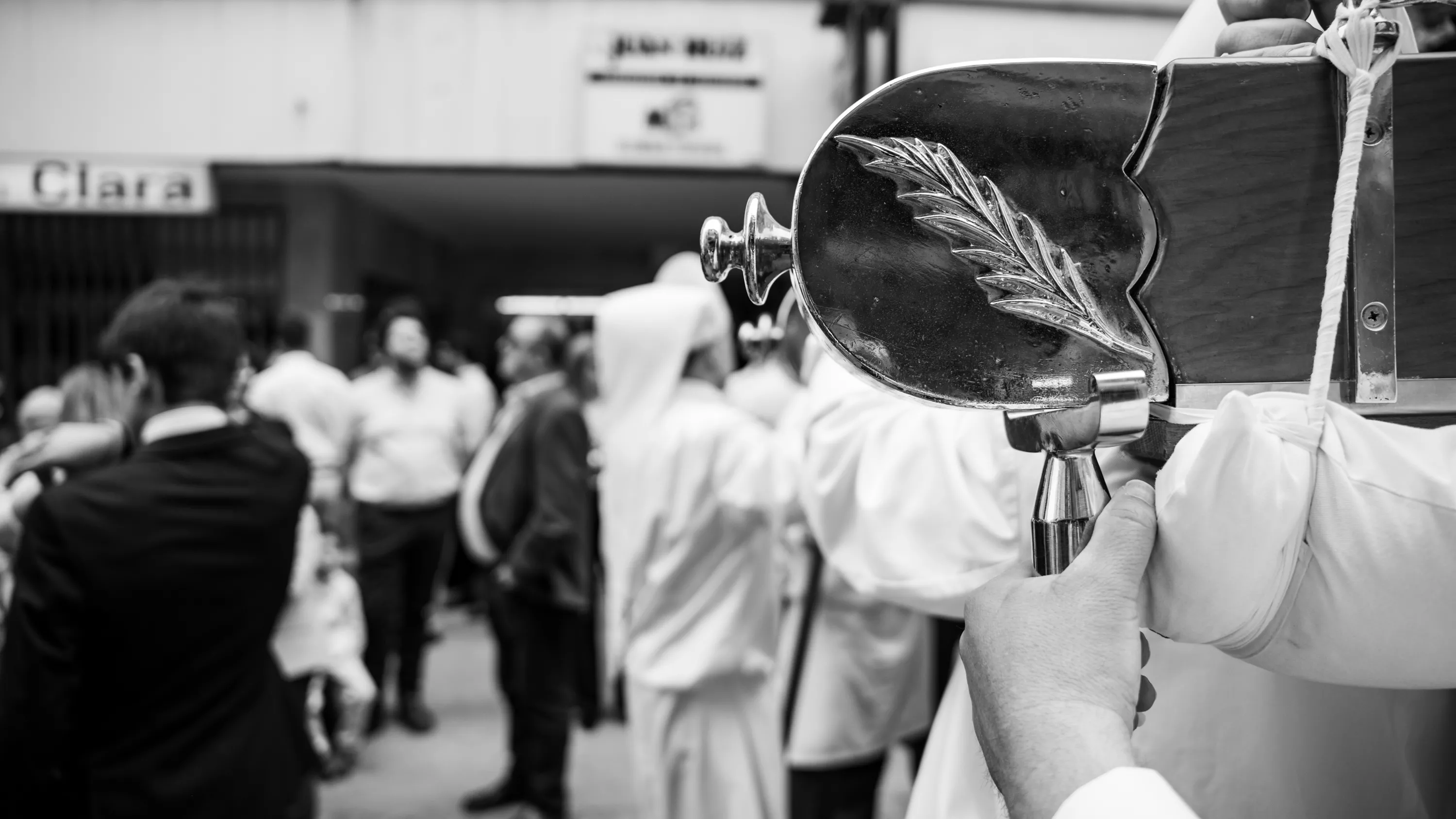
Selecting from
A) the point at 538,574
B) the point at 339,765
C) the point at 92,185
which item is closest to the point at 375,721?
the point at 339,765

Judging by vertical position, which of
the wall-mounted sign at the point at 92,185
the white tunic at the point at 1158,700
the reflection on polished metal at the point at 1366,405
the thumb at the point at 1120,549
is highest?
the wall-mounted sign at the point at 92,185

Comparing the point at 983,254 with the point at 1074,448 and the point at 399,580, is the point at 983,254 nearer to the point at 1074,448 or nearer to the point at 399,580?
the point at 1074,448

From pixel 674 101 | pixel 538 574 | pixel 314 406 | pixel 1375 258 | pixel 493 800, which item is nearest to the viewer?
pixel 1375 258

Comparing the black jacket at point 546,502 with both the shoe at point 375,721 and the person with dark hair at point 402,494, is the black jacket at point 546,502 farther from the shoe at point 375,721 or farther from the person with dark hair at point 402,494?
the shoe at point 375,721

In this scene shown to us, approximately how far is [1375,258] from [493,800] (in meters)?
3.95

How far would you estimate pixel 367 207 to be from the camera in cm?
815

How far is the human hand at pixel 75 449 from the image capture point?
214 centimetres

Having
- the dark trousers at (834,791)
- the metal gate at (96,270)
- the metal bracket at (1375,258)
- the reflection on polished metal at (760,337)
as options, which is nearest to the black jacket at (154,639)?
the dark trousers at (834,791)

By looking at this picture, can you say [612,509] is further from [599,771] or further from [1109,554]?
[1109,554]

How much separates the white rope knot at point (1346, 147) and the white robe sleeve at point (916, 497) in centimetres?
48

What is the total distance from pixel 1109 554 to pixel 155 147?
23.0 ft

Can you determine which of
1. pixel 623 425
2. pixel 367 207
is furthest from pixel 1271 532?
pixel 367 207

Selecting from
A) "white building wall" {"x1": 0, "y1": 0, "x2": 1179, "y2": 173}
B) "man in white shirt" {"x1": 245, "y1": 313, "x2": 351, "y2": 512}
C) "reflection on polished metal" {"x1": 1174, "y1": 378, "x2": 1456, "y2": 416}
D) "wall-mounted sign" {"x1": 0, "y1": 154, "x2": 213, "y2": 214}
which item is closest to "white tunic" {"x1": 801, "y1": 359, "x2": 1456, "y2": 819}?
"reflection on polished metal" {"x1": 1174, "y1": 378, "x2": 1456, "y2": 416}

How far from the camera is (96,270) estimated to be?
7051 mm
